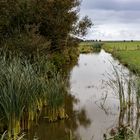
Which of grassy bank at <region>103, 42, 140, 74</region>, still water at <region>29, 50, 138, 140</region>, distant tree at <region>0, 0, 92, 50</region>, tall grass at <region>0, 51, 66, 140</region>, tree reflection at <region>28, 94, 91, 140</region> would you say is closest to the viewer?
tall grass at <region>0, 51, 66, 140</region>

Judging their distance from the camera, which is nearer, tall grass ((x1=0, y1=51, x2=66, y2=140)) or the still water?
tall grass ((x1=0, y1=51, x2=66, y2=140))

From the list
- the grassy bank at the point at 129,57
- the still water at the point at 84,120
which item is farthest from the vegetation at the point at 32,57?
the grassy bank at the point at 129,57

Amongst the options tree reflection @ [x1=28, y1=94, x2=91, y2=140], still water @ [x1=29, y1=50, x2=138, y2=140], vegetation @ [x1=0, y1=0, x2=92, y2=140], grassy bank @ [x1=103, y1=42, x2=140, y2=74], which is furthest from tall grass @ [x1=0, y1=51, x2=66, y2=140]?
grassy bank @ [x1=103, y1=42, x2=140, y2=74]

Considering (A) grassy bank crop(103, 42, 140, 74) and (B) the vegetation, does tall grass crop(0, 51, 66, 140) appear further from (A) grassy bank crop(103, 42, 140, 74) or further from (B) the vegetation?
(A) grassy bank crop(103, 42, 140, 74)

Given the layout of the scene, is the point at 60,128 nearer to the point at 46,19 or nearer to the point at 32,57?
the point at 32,57

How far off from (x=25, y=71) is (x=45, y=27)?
12.8 metres

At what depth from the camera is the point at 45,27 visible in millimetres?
23672

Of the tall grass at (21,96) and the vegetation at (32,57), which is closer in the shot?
the tall grass at (21,96)

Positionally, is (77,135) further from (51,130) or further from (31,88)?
(31,88)

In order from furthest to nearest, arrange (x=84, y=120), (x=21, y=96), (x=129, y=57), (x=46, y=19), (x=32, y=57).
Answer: (x=129, y=57) < (x=46, y=19) < (x=32, y=57) < (x=84, y=120) < (x=21, y=96)

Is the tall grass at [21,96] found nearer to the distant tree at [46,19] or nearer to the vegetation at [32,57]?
the vegetation at [32,57]

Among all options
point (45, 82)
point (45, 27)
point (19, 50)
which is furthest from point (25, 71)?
point (45, 27)

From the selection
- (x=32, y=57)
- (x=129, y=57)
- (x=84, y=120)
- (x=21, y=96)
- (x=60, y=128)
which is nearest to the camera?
(x=21, y=96)

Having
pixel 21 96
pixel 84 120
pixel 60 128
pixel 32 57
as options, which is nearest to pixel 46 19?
pixel 32 57
